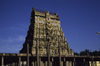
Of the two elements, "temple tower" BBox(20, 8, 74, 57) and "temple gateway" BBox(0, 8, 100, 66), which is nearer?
"temple gateway" BBox(0, 8, 100, 66)

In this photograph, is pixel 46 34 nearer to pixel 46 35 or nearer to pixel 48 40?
pixel 46 35

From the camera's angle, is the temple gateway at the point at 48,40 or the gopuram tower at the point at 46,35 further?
the gopuram tower at the point at 46,35

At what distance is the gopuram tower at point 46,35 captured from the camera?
47416 millimetres

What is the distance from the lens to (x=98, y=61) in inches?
1727

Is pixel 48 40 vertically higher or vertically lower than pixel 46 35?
lower

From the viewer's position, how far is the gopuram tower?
47416mm

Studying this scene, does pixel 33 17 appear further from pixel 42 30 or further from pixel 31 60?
pixel 31 60

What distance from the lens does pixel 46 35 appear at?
50.1m

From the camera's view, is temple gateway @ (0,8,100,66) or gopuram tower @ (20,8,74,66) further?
gopuram tower @ (20,8,74,66)

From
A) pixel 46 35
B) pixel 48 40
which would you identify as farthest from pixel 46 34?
pixel 48 40

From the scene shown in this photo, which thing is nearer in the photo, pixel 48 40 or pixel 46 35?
pixel 48 40

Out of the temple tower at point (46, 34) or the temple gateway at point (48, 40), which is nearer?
the temple gateway at point (48, 40)

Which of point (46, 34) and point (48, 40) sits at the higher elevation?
point (46, 34)

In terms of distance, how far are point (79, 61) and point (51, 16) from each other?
21.8m
